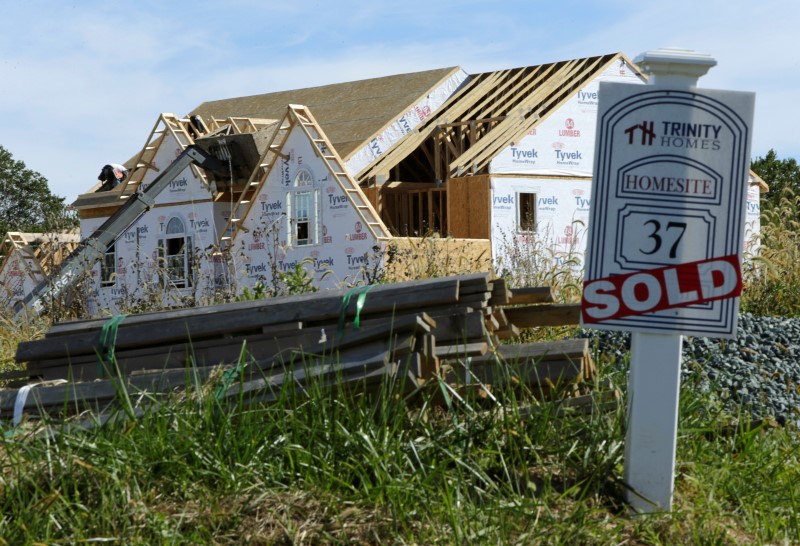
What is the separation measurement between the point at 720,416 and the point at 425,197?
2052 cm

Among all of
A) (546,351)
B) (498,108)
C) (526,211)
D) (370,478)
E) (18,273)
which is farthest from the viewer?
(18,273)

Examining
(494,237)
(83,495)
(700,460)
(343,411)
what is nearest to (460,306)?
(343,411)

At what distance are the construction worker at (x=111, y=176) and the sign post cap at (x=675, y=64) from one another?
25.0 metres

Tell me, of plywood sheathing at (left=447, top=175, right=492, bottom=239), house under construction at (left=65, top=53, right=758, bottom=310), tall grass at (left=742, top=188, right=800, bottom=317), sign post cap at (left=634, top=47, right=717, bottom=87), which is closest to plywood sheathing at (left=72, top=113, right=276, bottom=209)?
house under construction at (left=65, top=53, right=758, bottom=310)

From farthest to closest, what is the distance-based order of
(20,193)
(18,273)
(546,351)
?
(20,193)
(18,273)
(546,351)

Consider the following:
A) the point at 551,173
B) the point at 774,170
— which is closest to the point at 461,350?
the point at 551,173

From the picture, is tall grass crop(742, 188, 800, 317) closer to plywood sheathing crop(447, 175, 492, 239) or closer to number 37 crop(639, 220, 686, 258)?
number 37 crop(639, 220, 686, 258)

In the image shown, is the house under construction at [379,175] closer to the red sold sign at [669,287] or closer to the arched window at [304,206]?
the arched window at [304,206]

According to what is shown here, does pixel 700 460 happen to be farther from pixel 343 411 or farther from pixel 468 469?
pixel 343 411

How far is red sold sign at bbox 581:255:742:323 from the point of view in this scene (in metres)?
4.59

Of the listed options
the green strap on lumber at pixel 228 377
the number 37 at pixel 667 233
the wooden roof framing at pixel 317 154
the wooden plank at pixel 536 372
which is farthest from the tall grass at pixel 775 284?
the wooden roof framing at pixel 317 154

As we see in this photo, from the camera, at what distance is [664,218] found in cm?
457

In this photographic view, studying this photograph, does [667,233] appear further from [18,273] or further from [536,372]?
[18,273]

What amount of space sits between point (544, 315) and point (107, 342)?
255 cm
